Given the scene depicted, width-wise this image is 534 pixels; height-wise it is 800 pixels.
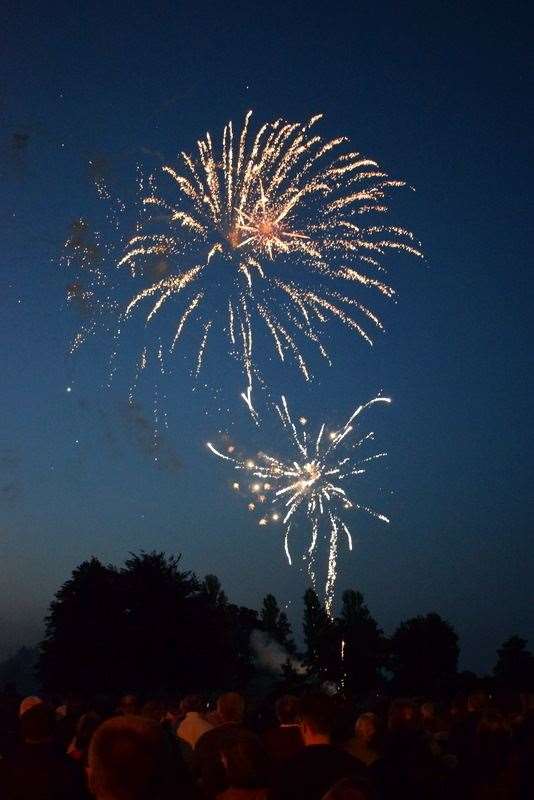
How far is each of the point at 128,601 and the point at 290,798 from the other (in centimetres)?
4059

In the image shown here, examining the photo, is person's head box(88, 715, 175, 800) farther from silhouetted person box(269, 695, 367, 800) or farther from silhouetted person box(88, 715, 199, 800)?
silhouetted person box(269, 695, 367, 800)

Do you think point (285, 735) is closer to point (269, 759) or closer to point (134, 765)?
point (269, 759)

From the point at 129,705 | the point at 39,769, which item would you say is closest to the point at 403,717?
the point at 39,769

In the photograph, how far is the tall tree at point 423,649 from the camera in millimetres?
69100

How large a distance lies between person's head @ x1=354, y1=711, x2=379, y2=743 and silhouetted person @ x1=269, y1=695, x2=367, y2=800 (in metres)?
1.22

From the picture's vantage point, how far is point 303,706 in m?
5.51

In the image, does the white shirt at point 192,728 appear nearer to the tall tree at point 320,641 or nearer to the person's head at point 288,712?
the person's head at point 288,712

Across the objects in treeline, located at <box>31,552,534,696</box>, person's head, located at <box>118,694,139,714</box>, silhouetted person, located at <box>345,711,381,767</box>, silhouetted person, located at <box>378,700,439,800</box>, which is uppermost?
treeline, located at <box>31,552,534,696</box>

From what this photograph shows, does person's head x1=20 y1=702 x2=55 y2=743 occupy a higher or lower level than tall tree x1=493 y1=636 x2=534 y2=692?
lower

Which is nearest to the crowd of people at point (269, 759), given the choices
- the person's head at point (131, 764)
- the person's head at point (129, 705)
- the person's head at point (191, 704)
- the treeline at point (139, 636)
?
the person's head at point (131, 764)

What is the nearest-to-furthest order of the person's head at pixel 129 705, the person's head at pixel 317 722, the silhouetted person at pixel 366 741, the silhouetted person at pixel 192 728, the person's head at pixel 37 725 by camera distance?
the person's head at pixel 37 725, the person's head at pixel 317 722, the silhouetted person at pixel 366 741, the silhouetted person at pixel 192 728, the person's head at pixel 129 705

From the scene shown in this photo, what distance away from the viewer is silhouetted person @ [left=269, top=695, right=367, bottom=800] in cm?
475

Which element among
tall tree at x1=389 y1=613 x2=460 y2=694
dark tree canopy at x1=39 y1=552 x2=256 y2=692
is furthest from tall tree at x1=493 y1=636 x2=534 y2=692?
dark tree canopy at x1=39 y1=552 x2=256 y2=692

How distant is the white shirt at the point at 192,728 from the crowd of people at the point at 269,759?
13 millimetres
